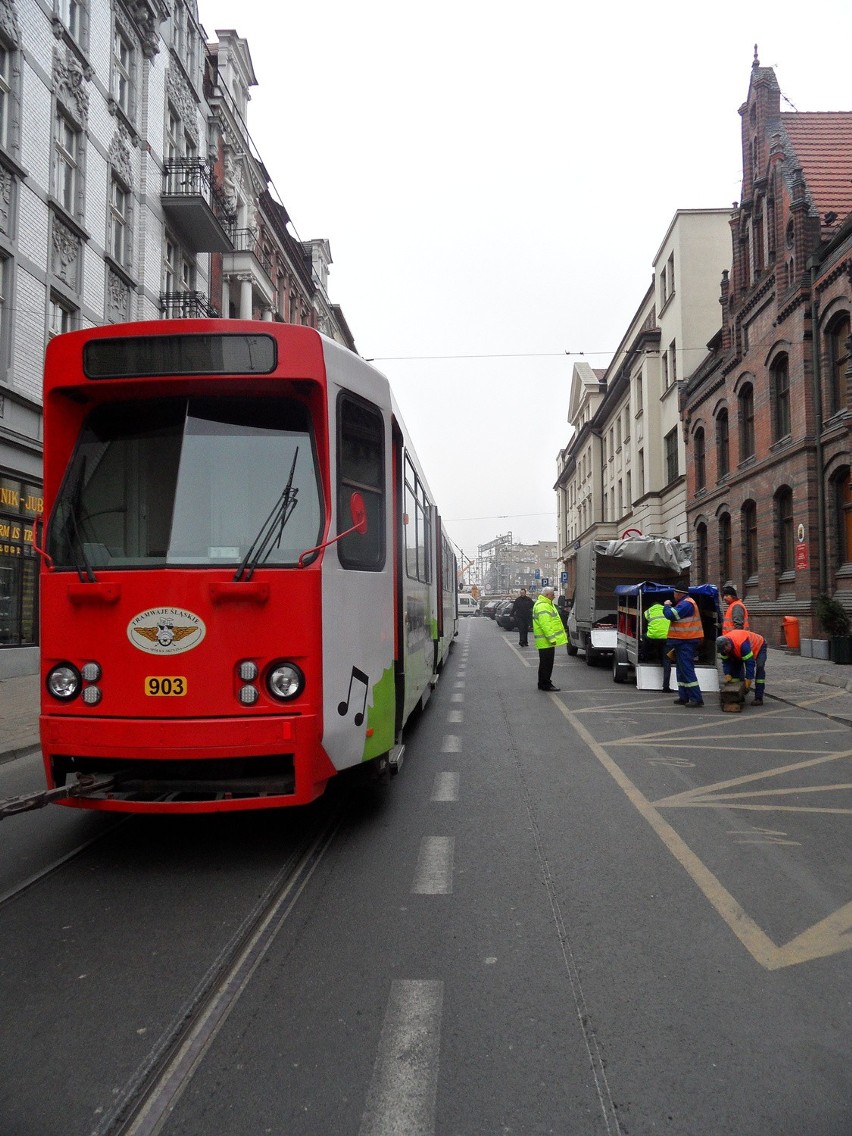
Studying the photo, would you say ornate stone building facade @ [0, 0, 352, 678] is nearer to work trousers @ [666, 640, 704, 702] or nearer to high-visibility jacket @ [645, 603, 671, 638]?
high-visibility jacket @ [645, 603, 671, 638]

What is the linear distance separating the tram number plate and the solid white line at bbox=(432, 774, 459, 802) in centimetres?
253

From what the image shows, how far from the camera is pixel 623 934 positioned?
3791 mm

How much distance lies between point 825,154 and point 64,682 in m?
25.1

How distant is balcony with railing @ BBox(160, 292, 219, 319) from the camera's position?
71.2 ft

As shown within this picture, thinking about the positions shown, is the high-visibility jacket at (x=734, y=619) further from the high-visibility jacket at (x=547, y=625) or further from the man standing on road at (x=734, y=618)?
the high-visibility jacket at (x=547, y=625)

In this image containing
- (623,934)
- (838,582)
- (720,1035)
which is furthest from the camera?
(838,582)

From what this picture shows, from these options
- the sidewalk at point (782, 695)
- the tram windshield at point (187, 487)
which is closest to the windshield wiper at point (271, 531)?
the tram windshield at point (187, 487)

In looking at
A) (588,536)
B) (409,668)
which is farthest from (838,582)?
(588,536)

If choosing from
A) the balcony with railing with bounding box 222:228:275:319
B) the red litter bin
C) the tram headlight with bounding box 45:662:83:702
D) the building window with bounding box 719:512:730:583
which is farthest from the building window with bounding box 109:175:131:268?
the building window with bounding box 719:512:730:583

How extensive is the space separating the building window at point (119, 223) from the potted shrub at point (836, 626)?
1731cm

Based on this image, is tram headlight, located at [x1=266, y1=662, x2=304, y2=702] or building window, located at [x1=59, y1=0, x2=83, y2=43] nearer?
tram headlight, located at [x1=266, y1=662, x2=304, y2=702]

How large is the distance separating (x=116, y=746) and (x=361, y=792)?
8.05ft

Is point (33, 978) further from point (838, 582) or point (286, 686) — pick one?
point (838, 582)

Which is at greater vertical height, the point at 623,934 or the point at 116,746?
the point at 116,746
